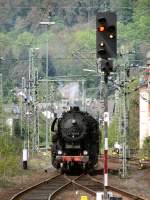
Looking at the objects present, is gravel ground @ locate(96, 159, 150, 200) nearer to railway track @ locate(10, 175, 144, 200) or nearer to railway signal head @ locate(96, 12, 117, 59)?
railway track @ locate(10, 175, 144, 200)

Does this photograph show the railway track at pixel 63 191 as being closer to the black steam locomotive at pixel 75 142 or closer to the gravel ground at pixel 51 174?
the gravel ground at pixel 51 174

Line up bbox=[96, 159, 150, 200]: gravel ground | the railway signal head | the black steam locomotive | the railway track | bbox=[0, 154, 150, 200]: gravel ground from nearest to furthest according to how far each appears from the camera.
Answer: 1. the railway signal head
2. the railway track
3. bbox=[0, 154, 150, 200]: gravel ground
4. bbox=[96, 159, 150, 200]: gravel ground
5. the black steam locomotive

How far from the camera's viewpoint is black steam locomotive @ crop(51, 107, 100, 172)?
30234 mm

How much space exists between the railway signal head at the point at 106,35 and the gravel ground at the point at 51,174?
6.21m

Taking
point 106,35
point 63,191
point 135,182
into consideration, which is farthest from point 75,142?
point 106,35

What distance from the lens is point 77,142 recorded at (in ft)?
100

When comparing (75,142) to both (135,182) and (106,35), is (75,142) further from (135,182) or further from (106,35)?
(106,35)

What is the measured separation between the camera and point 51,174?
31125 millimetres

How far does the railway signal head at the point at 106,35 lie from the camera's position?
49.5 ft

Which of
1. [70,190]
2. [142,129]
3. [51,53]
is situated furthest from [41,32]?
[70,190]

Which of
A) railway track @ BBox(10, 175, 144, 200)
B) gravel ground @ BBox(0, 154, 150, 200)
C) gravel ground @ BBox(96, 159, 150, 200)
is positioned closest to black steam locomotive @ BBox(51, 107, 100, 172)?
gravel ground @ BBox(0, 154, 150, 200)

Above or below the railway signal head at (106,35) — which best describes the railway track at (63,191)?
below

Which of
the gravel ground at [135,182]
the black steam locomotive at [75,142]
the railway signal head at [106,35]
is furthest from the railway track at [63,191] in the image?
the railway signal head at [106,35]

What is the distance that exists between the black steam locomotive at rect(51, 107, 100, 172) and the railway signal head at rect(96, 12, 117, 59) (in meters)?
15.1
